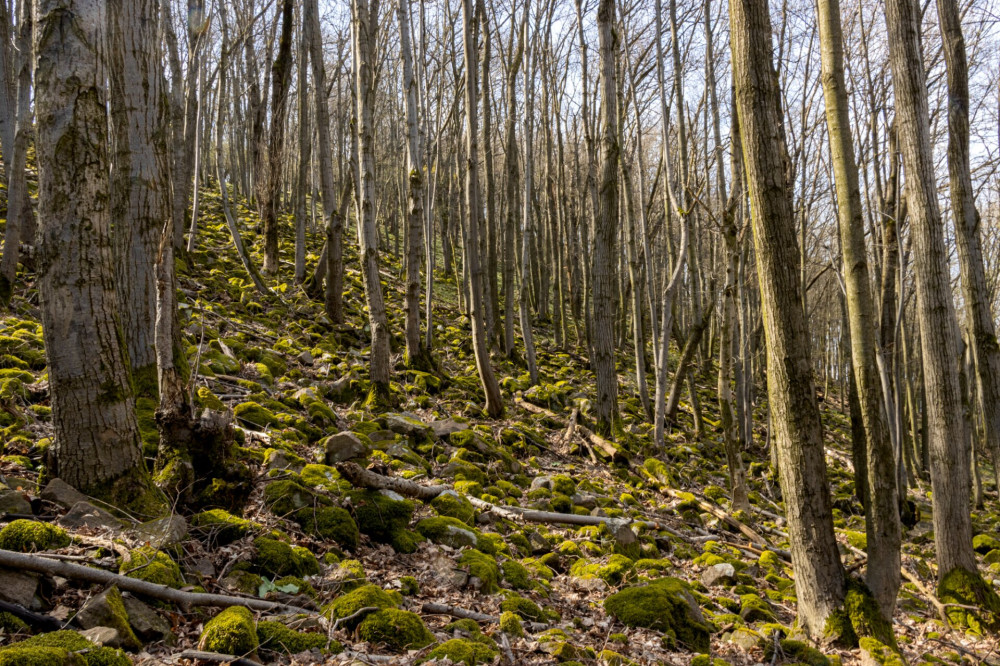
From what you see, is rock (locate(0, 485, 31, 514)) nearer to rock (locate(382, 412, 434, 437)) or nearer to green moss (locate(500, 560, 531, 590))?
green moss (locate(500, 560, 531, 590))

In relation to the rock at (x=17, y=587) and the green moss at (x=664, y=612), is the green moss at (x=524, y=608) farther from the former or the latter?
the rock at (x=17, y=587)

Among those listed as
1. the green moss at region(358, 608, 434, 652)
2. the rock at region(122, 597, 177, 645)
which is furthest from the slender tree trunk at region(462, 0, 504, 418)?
the rock at region(122, 597, 177, 645)

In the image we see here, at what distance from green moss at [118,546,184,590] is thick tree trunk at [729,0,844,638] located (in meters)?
3.89

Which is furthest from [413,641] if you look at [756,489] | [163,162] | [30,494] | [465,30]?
[756,489]

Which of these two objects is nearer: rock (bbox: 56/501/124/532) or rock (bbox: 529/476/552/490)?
rock (bbox: 56/501/124/532)

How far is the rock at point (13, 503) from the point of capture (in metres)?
3.20

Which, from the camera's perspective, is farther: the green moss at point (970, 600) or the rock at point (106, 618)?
the green moss at point (970, 600)

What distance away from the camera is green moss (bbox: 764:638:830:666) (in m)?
3.90

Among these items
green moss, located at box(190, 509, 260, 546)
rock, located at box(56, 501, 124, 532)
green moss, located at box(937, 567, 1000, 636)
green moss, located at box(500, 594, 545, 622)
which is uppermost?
rock, located at box(56, 501, 124, 532)

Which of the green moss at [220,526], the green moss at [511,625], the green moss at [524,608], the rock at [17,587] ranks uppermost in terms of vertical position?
the rock at [17,587]

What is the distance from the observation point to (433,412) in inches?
349

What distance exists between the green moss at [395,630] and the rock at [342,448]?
246cm

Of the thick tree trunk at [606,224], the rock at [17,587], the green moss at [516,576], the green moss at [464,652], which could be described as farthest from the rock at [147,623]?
the thick tree trunk at [606,224]

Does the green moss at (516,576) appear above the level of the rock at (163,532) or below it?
below
